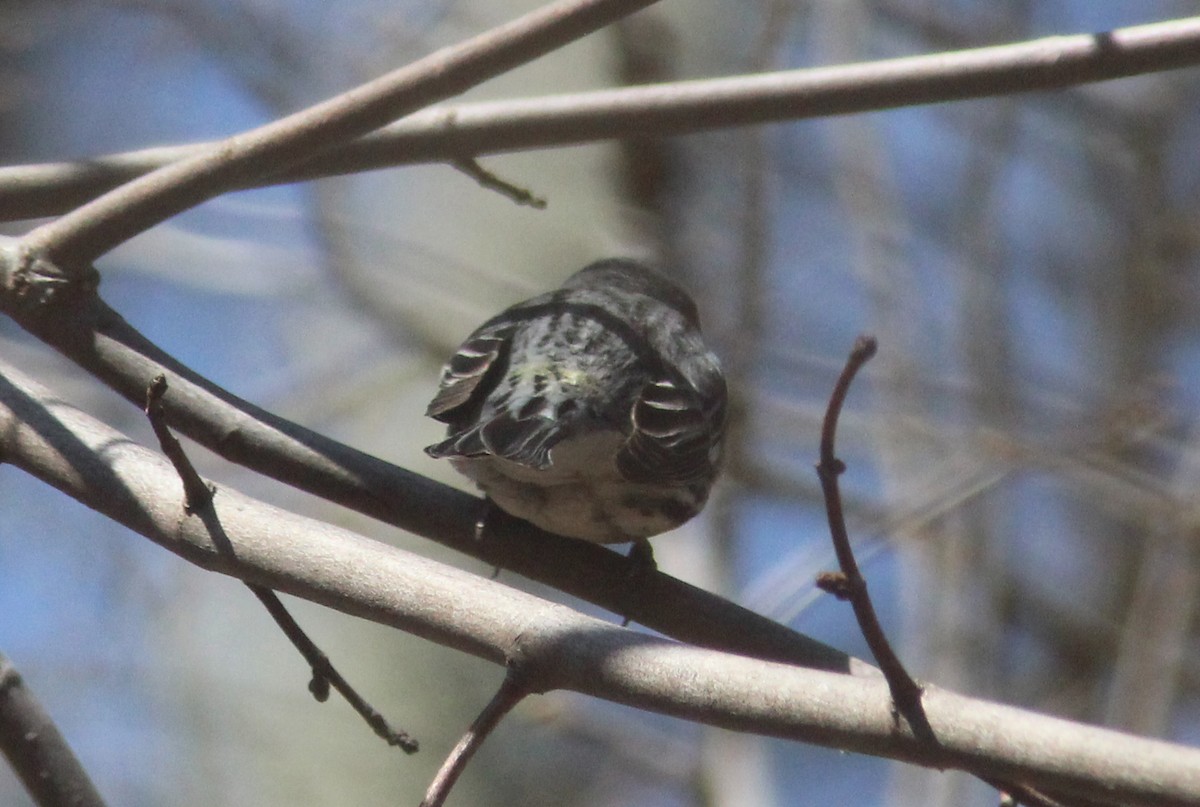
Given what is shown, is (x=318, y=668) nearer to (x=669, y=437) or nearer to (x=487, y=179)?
(x=669, y=437)

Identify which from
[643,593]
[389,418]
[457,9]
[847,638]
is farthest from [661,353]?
[847,638]

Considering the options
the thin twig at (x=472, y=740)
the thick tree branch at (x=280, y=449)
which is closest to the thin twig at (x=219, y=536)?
the thick tree branch at (x=280, y=449)

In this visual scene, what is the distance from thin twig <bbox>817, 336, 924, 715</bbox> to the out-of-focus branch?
1.04 meters

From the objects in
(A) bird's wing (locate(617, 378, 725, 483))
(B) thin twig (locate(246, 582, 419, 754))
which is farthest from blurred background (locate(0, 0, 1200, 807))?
(B) thin twig (locate(246, 582, 419, 754))

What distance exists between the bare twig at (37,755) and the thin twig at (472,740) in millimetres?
729

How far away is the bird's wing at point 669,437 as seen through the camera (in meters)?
3.47

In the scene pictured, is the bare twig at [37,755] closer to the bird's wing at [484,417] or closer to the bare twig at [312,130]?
the bare twig at [312,130]

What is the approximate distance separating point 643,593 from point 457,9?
5.15 m

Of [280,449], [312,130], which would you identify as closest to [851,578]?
[280,449]

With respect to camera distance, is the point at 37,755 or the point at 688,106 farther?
the point at 688,106

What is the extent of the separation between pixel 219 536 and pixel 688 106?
1306 millimetres

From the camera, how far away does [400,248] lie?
21.6ft

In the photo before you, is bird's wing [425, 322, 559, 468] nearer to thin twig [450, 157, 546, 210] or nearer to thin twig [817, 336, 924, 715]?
thin twig [450, 157, 546, 210]

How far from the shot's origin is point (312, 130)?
253cm
